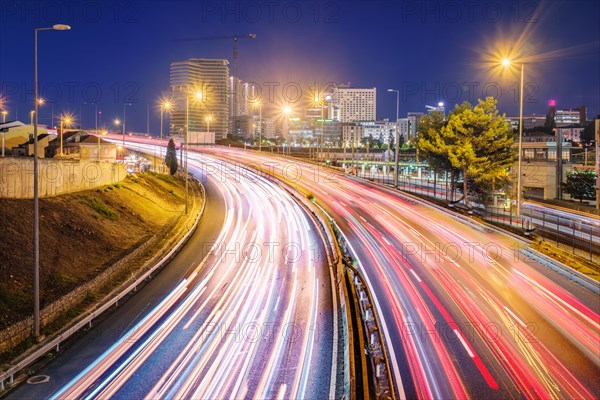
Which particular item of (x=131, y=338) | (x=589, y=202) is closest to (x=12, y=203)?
(x=131, y=338)

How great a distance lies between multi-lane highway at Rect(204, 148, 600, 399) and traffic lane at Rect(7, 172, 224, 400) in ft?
30.3

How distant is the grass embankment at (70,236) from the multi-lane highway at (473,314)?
1240 centimetres

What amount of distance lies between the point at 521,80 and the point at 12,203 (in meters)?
29.1

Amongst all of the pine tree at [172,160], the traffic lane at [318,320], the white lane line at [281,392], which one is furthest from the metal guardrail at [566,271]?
the pine tree at [172,160]

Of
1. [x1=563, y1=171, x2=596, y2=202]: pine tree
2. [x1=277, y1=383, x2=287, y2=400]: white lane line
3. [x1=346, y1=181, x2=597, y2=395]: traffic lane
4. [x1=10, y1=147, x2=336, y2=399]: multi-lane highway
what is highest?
[x1=563, y1=171, x2=596, y2=202]: pine tree

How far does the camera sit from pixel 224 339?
1603cm

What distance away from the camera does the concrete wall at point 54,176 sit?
22.9m

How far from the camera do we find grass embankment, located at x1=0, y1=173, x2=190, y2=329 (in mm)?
17875

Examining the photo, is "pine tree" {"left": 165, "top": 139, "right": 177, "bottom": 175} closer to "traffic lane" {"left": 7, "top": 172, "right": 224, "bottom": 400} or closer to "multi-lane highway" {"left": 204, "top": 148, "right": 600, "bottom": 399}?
"traffic lane" {"left": 7, "top": 172, "right": 224, "bottom": 400}

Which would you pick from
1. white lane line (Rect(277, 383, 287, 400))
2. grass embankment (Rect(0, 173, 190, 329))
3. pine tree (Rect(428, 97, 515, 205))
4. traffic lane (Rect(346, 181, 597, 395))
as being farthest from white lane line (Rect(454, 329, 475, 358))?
pine tree (Rect(428, 97, 515, 205))

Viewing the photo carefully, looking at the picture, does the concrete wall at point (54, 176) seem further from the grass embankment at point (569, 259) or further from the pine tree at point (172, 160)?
the grass embankment at point (569, 259)

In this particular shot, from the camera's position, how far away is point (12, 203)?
74.3ft

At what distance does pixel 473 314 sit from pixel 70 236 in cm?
1928

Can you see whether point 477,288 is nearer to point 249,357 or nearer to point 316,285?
point 316,285
